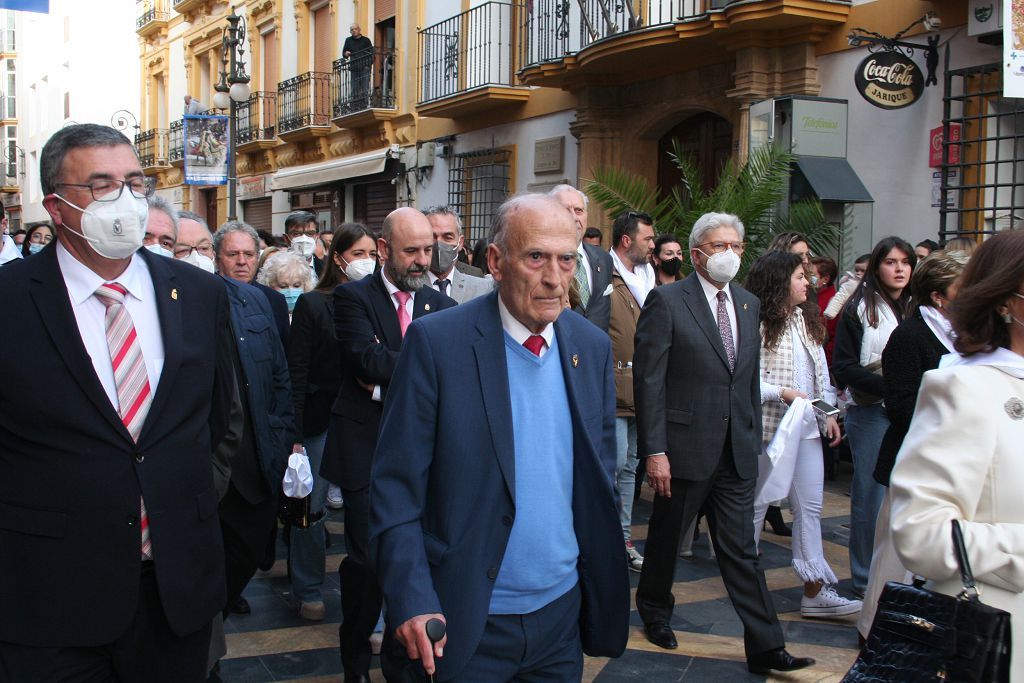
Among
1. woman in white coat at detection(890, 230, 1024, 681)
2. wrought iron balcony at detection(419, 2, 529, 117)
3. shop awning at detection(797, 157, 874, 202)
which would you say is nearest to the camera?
woman in white coat at detection(890, 230, 1024, 681)

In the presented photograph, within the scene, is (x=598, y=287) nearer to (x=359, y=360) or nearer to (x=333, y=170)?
(x=359, y=360)

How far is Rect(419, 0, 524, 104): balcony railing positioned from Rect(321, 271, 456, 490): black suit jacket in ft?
43.1

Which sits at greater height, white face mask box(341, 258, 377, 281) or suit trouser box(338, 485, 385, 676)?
white face mask box(341, 258, 377, 281)

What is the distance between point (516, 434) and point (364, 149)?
20.2m

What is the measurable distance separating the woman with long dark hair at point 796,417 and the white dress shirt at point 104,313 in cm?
369

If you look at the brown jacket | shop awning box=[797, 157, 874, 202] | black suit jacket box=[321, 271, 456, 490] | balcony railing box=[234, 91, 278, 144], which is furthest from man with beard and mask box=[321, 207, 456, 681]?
balcony railing box=[234, 91, 278, 144]

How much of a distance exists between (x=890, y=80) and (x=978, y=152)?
110 centimetres

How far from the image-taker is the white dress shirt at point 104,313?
283cm

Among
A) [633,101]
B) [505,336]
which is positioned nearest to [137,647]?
[505,336]

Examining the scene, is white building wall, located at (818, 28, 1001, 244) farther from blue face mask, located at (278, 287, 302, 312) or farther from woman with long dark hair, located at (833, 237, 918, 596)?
blue face mask, located at (278, 287, 302, 312)

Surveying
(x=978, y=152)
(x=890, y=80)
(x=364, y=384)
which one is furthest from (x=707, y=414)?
(x=890, y=80)

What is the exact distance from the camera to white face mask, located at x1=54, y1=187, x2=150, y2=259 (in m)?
2.88

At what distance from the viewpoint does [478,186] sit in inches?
749

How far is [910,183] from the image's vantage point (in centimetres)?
1102
